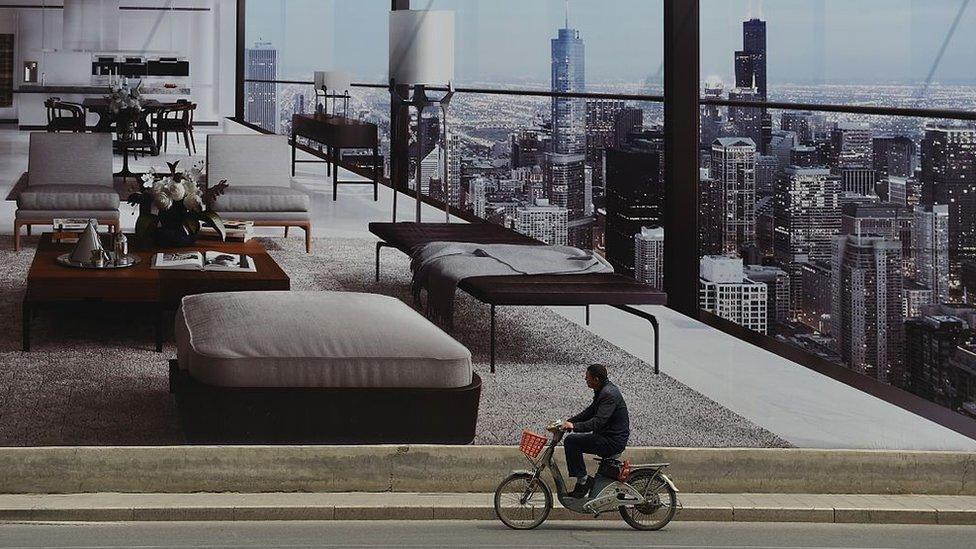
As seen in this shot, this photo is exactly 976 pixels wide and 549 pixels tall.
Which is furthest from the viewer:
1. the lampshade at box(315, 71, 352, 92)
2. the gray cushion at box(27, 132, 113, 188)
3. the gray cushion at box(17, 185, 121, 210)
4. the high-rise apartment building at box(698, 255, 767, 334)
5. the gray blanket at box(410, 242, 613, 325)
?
the lampshade at box(315, 71, 352, 92)

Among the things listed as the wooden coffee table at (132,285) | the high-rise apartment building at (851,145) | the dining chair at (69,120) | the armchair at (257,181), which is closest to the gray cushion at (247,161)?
the armchair at (257,181)

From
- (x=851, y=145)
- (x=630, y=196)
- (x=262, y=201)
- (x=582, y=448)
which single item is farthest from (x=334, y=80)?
(x=582, y=448)

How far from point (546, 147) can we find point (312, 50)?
7842 millimetres

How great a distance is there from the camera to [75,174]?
24.0ft

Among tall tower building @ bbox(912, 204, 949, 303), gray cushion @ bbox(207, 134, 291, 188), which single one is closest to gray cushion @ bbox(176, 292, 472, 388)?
tall tower building @ bbox(912, 204, 949, 303)

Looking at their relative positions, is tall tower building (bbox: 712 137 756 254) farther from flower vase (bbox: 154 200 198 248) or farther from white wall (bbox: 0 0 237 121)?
white wall (bbox: 0 0 237 121)

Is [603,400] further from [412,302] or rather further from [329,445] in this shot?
[412,302]

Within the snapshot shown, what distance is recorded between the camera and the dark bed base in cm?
328

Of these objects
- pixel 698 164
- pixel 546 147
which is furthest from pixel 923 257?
pixel 546 147

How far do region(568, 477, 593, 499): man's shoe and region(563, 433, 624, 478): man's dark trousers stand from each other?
0.03m

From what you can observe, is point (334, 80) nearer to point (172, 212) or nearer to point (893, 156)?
point (172, 212)

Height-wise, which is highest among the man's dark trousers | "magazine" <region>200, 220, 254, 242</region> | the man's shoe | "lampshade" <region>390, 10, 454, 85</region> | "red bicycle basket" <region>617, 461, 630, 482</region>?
"lampshade" <region>390, 10, 454, 85</region>

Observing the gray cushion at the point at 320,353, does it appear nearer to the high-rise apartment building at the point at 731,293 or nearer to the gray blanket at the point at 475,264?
the gray blanket at the point at 475,264

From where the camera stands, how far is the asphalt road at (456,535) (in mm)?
2719
